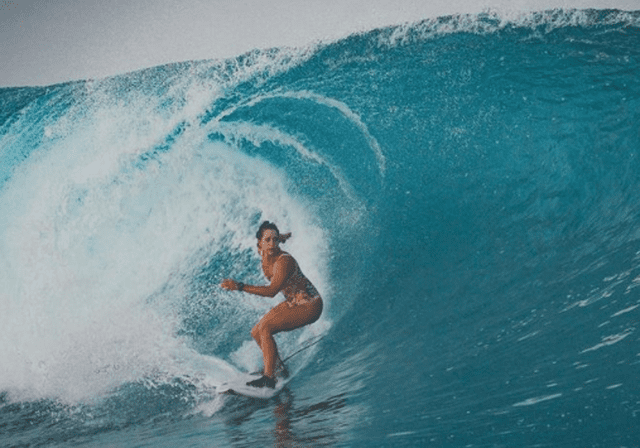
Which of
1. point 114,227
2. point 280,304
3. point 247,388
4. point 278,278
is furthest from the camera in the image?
point 114,227

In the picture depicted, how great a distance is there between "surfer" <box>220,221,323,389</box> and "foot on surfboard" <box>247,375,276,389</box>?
0.08 m

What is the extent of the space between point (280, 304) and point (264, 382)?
509 mm

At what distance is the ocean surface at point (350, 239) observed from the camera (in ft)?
9.02

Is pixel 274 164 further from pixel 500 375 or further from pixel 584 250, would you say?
pixel 500 375

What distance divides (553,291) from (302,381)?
160 centimetres

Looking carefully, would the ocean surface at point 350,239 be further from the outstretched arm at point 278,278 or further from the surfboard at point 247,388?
the outstretched arm at point 278,278

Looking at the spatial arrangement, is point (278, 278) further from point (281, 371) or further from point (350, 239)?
point (350, 239)

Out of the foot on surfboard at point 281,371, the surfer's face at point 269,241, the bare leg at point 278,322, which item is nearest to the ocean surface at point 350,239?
the foot on surfboard at point 281,371

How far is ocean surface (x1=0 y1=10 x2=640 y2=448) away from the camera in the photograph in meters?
2.75

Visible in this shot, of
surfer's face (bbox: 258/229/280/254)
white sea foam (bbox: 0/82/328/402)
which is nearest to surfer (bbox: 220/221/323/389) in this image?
surfer's face (bbox: 258/229/280/254)

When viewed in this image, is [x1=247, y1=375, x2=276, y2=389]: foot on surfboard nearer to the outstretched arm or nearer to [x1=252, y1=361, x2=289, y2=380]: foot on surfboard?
[x1=252, y1=361, x2=289, y2=380]: foot on surfboard

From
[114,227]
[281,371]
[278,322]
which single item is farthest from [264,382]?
[114,227]

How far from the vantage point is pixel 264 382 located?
3455 millimetres

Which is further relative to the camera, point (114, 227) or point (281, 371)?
point (114, 227)
